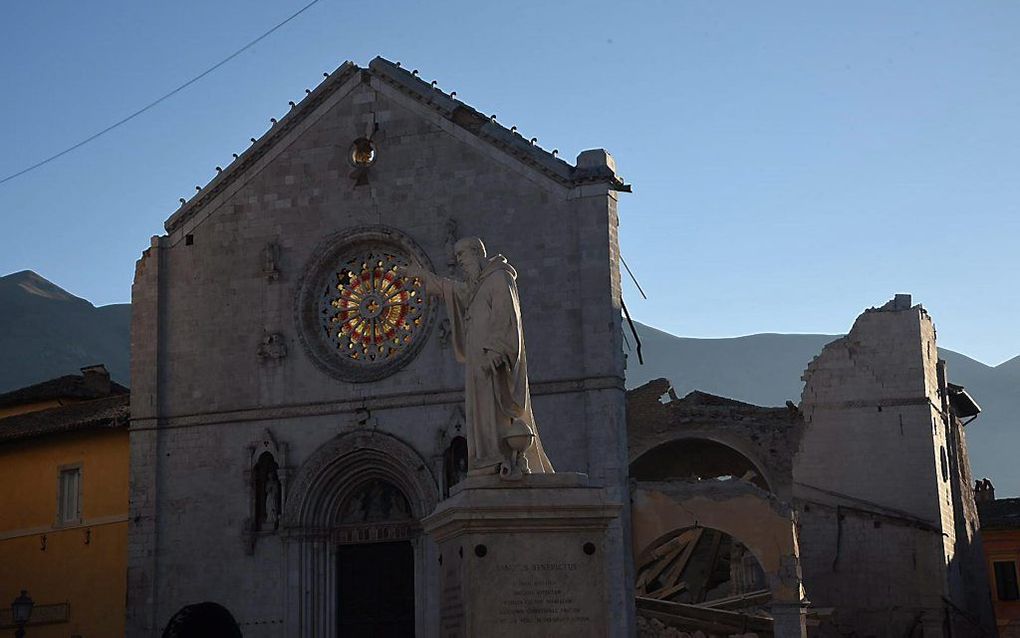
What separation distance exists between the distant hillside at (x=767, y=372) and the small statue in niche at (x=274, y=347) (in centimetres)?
12130

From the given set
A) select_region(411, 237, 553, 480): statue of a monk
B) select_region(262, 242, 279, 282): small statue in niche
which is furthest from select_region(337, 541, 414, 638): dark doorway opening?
select_region(411, 237, 553, 480): statue of a monk

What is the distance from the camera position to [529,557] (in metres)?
14.4

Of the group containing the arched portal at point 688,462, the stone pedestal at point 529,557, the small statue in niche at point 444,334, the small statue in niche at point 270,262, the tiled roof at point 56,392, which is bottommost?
the stone pedestal at point 529,557

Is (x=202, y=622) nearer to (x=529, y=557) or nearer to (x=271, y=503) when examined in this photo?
(x=271, y=503)

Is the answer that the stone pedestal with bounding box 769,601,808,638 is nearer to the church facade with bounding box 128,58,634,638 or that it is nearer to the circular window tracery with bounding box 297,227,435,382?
the church facade with bounding box 128,58,634,638

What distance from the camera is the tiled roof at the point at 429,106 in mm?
31297

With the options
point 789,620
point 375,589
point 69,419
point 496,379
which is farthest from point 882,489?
point 496,379

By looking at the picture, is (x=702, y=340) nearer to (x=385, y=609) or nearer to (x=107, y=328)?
(x=107, y=328)

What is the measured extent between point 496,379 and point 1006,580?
33.1 metres

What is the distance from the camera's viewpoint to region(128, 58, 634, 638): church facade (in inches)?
1209

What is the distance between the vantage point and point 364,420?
31.7 meters

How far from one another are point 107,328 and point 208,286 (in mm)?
86761

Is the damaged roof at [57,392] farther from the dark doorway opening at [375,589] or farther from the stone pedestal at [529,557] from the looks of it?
the stone pedestal at [529,557]

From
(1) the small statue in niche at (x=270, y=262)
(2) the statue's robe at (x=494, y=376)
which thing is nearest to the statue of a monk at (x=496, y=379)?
(2) the statue's robe at (x=494, y=376)
